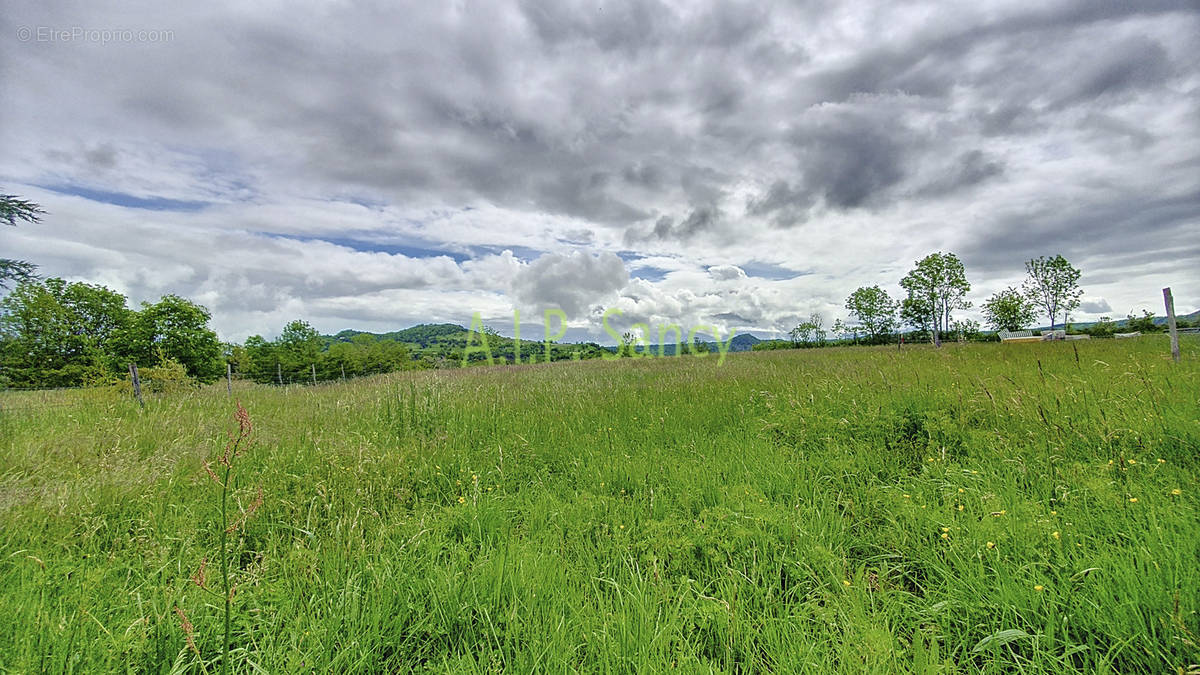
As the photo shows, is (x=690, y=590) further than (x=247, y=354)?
No

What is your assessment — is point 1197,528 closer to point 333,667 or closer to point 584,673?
point 584,673

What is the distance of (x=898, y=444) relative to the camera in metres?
4.48

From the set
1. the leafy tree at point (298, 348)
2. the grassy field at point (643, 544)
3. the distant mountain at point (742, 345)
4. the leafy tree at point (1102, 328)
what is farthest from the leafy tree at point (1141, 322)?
the leafy tree at point (298, 348)

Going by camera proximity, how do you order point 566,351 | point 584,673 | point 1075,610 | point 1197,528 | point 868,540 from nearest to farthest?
point 584,673
point 1075,610
point 1197,528
point 868,540
point 566,351

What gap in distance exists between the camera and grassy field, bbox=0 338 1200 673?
194cm

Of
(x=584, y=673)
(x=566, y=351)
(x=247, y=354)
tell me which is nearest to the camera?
(x=584, y=673)

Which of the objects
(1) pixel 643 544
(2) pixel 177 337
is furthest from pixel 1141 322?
(2) pixel 177 337

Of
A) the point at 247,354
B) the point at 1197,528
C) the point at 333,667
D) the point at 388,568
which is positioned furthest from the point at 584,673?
the point at 247,354

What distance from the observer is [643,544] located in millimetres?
2818

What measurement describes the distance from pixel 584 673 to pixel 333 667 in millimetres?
1157

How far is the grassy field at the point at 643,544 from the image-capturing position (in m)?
1.94

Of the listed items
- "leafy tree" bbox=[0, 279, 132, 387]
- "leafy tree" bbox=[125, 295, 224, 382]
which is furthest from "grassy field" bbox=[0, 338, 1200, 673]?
"leafy tree" bbox=[125, 295, 224, 382]

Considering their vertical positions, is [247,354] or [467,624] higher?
[247,354]

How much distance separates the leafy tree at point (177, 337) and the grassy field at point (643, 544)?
38094 millimetres
